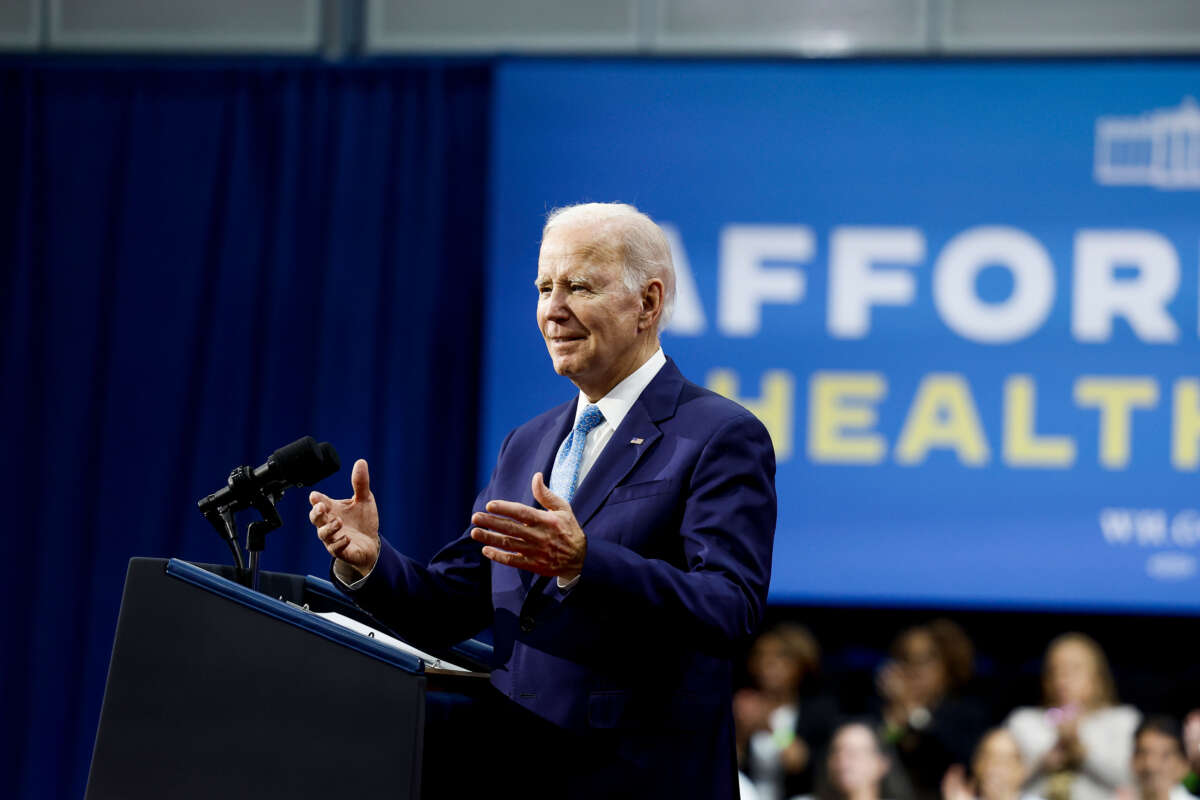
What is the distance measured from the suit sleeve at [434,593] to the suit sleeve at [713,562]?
0.29 meters

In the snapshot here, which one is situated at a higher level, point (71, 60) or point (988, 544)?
point (71, 60)

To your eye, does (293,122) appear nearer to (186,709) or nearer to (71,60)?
(71,60)

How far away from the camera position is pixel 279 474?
4.90 feet

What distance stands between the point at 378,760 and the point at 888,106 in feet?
11.5

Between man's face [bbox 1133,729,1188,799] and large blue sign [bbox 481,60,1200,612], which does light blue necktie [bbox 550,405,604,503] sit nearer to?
large blue sign [bbox 481,60,1200,612]

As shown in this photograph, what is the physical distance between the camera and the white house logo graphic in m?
4.24

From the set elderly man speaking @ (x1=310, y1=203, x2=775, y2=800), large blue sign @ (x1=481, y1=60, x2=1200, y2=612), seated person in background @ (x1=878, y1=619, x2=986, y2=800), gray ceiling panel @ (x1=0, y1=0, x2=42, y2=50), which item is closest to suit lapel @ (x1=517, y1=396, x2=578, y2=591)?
elderly man speaking @ (x1=310, y1=203, x2=775, y2=800)

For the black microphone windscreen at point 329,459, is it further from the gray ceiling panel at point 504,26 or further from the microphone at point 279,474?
the gray ceiling panel at point 504,26

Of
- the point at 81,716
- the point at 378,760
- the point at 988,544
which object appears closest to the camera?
the point at 378,760

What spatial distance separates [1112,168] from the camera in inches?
168

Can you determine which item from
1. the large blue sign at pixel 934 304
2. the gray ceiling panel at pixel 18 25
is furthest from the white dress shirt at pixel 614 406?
the gray ceiling panel at pixel 18 25

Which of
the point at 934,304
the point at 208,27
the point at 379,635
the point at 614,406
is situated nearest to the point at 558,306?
the point at 614,406

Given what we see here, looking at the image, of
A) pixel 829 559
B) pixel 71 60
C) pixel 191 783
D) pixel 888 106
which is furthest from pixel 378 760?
pixel 71 60

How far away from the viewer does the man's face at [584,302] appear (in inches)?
60.2
